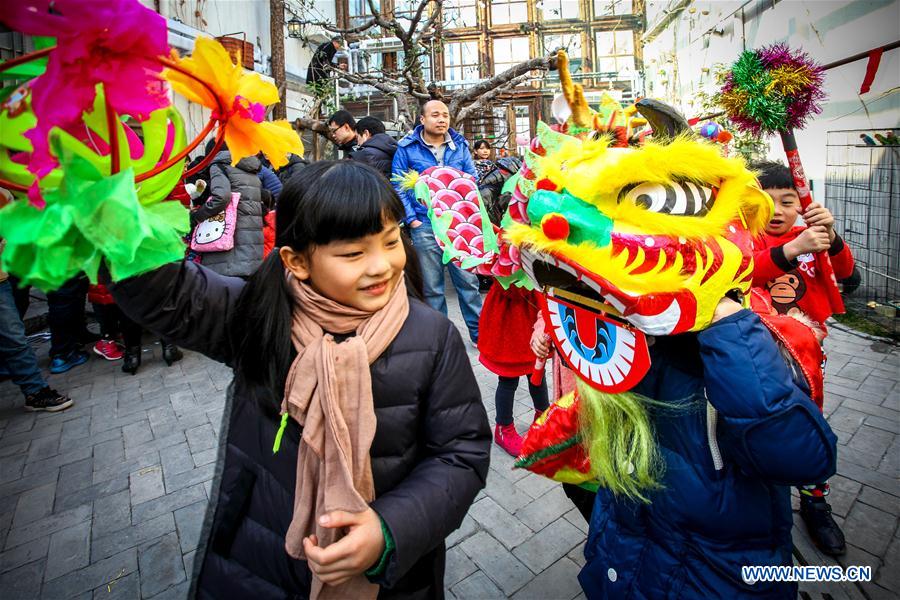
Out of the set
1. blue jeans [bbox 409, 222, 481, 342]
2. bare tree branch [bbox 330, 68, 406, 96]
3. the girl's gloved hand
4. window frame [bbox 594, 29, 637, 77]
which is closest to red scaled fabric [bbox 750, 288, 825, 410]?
the girl's gloved hand

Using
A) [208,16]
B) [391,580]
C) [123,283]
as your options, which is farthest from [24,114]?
[208,16]

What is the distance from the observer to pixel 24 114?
0.76 metres

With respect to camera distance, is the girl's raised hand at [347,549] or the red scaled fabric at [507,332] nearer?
the girl's raised hand at [347,549]

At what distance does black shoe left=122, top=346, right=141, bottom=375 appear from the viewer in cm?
444

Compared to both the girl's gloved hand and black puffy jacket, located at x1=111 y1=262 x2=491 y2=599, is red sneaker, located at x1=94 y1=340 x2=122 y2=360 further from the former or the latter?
the girl's gloved hand

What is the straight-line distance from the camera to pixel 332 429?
1047mm

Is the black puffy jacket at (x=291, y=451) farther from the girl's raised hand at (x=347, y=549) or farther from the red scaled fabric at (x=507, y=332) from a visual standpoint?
the red scaled fabric at (x=507, y=332)

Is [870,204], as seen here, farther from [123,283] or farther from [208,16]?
[208,16]

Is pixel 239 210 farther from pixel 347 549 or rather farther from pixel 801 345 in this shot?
pixel 801 345

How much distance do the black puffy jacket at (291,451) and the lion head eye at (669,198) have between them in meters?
0.53

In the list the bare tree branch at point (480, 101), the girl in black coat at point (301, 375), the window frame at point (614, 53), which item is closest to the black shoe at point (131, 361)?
the girl in black coat at point (301, 375)

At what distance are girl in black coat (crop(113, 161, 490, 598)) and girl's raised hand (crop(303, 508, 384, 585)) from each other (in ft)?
0.21

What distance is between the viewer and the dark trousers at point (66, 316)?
4.39 meters

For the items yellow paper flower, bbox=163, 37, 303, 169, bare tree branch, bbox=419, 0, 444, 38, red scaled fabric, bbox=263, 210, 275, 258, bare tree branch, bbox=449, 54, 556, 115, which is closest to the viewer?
yellow paper flower, bbox=163, 37, 303, 169
